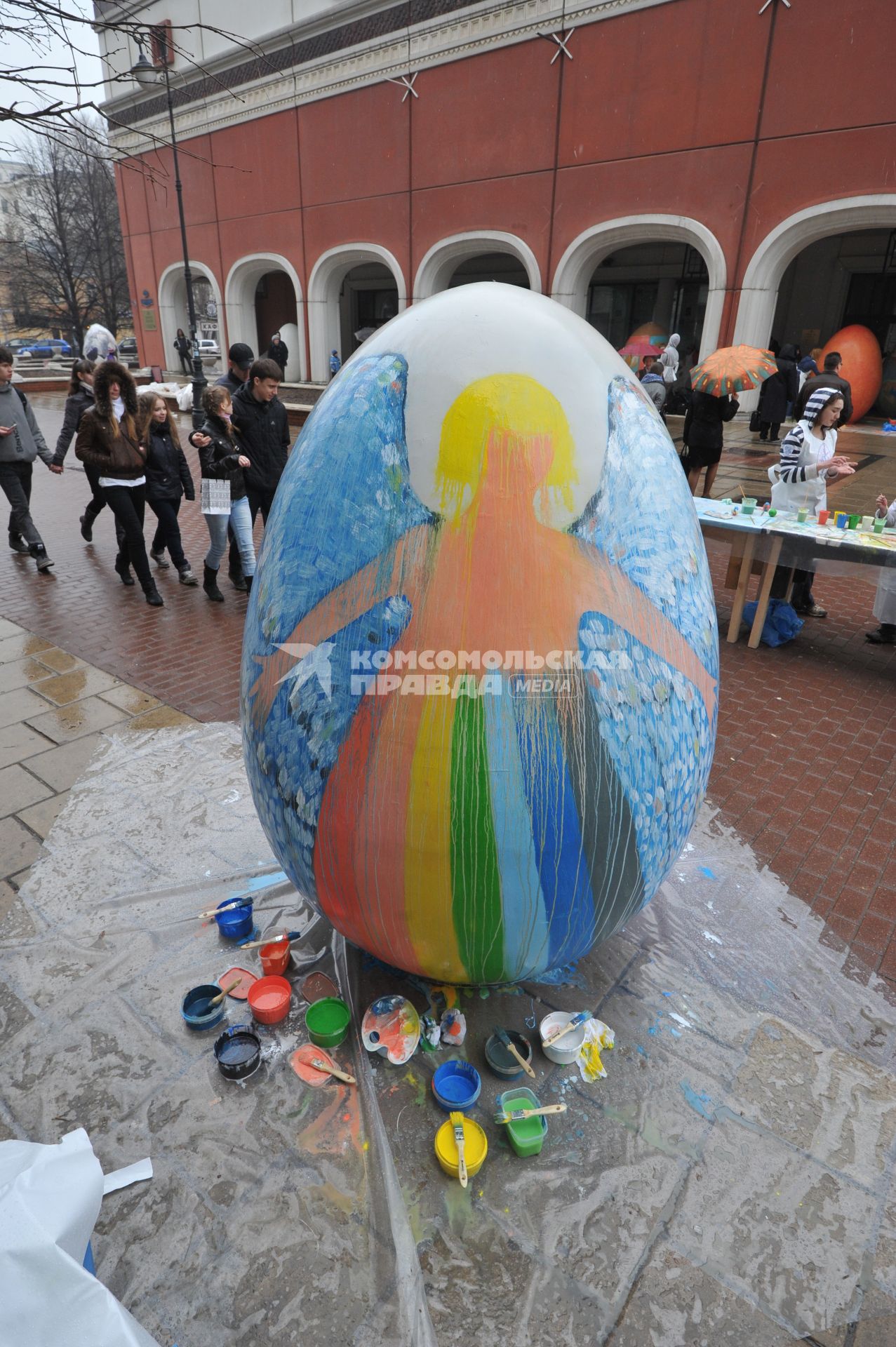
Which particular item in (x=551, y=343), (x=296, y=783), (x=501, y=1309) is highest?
(x=551, y=343)

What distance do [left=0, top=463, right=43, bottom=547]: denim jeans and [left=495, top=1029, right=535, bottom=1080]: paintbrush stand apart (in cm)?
739

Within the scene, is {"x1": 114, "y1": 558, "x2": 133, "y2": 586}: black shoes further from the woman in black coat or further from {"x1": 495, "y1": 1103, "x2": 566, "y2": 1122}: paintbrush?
the woman in black coat

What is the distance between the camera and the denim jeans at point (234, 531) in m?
6.89

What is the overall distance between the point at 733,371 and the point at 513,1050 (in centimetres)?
703

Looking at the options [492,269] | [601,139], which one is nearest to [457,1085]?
[601,139]

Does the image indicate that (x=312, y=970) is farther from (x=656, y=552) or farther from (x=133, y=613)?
(x=133, y=613)

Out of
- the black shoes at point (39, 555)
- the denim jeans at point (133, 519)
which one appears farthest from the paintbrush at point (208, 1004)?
the black shoes at point (39, 555)

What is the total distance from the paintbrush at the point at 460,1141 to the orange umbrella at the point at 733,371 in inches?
273

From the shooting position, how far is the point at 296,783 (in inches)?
88.1

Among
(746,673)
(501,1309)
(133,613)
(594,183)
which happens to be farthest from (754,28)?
(501,1309)

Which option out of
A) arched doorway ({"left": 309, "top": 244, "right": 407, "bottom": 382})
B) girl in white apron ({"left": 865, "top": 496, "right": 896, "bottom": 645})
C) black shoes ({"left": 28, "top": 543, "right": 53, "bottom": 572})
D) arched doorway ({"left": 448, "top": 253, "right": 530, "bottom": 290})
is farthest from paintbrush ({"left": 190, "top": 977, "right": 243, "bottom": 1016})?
arched doorway ({"left": 448, "top": 253, "right": 530, "bottom": 290})

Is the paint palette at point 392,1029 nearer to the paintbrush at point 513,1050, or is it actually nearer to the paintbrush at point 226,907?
the paintbrush at point 513,1050

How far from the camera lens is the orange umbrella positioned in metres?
7.41

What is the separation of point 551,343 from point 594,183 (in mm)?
→ 17198
